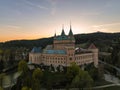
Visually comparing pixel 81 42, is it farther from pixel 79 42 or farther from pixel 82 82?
pixel 82 82

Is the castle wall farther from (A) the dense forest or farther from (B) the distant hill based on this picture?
(B) the distant hill

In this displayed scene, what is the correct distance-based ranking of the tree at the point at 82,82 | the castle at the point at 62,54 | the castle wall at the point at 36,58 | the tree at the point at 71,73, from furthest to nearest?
1. the castle wall at the point at 36,58
2. the castle at the point at 62,54
3. the tree at the point at 71,73
4. the tree at the point at 82,82

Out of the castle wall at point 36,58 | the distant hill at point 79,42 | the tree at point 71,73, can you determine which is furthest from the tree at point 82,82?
the distant hill at point 79,42

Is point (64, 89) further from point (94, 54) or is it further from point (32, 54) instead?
point (94, 54)

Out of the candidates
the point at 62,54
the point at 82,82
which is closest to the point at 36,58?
the point at 62,54

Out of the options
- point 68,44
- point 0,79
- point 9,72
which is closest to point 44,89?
point 0,79

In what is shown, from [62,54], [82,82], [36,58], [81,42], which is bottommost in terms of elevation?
[82,82]

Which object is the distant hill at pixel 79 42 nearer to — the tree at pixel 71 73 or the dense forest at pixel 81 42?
the dense forest at pixel 81 42

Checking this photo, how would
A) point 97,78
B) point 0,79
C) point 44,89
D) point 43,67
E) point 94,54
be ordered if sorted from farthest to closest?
point 94,54 < point 43,67 < point 97,78 < point 0,79 < point 44,89
